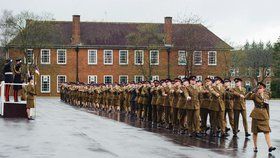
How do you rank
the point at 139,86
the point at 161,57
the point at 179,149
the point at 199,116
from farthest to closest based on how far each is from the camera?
the point at 161,57, the point at 139,86, the point at 199,116, the point at 179,149

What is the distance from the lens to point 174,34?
238ft

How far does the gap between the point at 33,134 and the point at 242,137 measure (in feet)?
22.0

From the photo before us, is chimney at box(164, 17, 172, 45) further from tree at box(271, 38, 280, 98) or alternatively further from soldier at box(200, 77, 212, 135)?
soldier at box(200, 77, 212, 135)

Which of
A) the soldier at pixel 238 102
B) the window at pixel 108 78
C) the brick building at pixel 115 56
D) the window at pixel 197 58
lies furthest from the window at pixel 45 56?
the soldier at pixel 238 102

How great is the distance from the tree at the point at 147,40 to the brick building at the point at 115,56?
17 centimetres

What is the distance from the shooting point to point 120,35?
72812mm

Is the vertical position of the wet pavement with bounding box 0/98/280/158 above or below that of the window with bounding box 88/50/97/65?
below

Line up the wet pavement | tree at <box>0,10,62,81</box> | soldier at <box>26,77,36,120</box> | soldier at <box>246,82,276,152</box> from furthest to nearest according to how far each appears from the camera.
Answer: tree at <box>0,10,62,81</box>, soldier at <box>26,77,36,120</box>, soldier at <box>246,82,276,152</box>, the wet pavement

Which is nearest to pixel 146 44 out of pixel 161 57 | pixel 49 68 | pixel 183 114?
pixel 161 57

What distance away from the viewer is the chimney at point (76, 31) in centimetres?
7050

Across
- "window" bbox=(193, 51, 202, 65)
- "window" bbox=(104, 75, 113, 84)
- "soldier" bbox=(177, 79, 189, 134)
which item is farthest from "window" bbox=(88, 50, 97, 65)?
"soldier" bbox=(177, 79, 189, 134)

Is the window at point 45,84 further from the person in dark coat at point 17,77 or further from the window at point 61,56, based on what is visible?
the person in dark coat at point 17,77

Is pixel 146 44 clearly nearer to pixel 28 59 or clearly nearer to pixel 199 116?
pixel 28 59

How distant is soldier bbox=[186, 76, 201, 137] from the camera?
19500 mm
